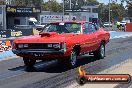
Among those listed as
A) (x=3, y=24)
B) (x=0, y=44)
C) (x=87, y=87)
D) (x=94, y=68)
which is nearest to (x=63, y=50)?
(x=94, y=68)

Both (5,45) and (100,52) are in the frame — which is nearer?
(100,52)

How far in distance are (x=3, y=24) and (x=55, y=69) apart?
134ft

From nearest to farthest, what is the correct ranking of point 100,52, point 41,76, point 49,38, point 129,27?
point 41,76 → point 49,38 → point 100,52 → point 129,27

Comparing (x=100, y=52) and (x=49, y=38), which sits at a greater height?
(x=49, y=38)

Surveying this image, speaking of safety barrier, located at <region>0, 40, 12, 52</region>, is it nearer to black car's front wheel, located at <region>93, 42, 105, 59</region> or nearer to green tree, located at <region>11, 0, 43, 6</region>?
black car's front wheel, located at <region>93, 42, 105, 59</region>

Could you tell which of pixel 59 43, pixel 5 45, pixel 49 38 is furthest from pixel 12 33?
pixel 59 43

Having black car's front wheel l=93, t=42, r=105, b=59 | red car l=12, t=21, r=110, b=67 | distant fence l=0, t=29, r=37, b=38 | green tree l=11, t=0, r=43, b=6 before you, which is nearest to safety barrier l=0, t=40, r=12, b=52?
black car's front wheel l=93, t=42, r=105, b=59

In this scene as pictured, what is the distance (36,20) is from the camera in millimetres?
61594

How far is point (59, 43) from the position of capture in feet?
34.7

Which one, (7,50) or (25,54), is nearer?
(25,54)

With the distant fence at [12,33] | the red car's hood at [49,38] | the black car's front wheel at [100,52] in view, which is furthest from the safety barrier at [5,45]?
the distant fence at [12,33]

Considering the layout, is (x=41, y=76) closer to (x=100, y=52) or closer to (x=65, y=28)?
(x=65, y=28)

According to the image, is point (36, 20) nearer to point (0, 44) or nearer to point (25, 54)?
point (0, 44)

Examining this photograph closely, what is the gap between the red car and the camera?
35.1 ft
